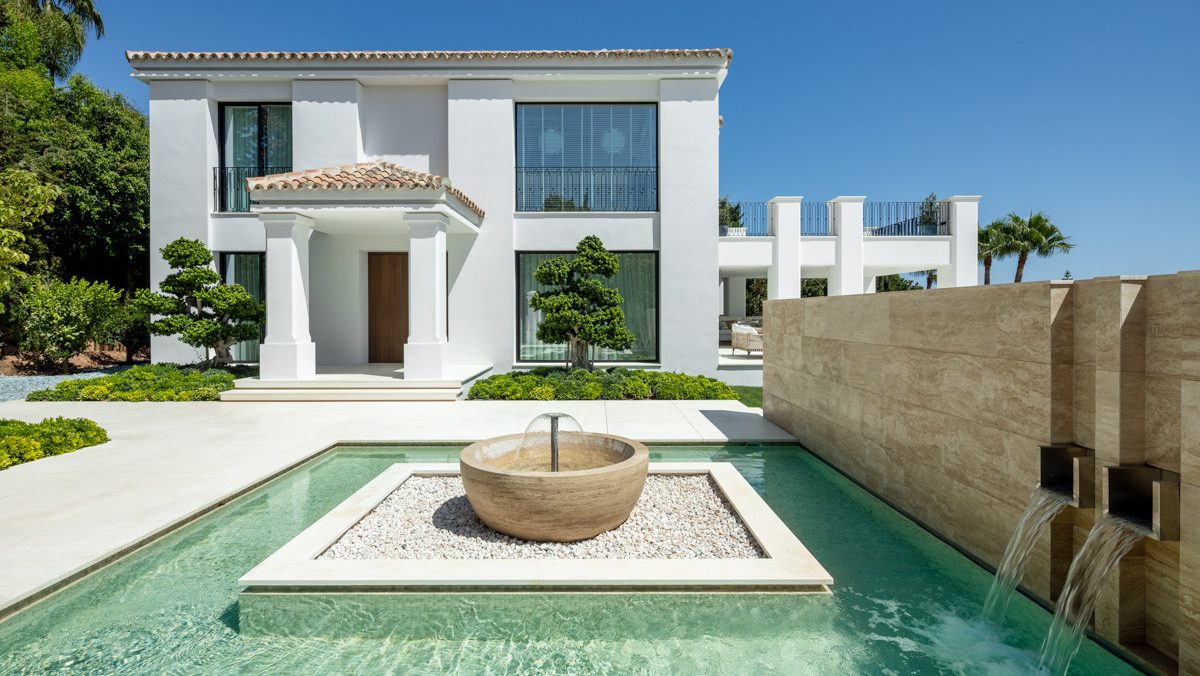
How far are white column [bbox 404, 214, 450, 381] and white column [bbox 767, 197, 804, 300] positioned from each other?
32.7 ft

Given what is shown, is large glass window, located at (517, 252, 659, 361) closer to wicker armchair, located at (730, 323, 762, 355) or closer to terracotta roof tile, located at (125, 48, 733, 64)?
wicker armchair, located at (730, 323, 762, 355)

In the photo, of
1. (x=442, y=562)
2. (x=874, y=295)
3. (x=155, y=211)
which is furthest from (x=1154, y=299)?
(x=155, y=211)

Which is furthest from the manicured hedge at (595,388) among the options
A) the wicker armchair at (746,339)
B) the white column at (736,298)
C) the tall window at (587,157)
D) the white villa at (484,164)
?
the white column at (736,298)

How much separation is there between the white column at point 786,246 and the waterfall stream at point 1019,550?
13.6m

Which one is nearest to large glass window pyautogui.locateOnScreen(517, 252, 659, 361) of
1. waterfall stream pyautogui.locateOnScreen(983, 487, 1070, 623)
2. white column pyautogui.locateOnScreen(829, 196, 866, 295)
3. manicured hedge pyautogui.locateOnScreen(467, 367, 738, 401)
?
manicured hedge pyautogui.locateOnScreen(467, 367, 738, 401)

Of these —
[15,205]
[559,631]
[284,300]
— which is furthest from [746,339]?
[15,205]

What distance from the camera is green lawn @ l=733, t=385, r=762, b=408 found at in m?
11.6

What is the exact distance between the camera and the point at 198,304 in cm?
1273

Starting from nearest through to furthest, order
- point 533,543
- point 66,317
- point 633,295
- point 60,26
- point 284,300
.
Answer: point 533,543 < point 284,300 < point 66,317 < point 633,295 < point 60,26

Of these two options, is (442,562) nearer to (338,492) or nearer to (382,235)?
(338,492)

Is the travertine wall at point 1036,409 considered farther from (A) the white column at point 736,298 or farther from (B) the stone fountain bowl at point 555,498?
(A) the white column at point 736,298

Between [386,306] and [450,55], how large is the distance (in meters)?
6.55

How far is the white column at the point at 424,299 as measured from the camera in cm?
1148

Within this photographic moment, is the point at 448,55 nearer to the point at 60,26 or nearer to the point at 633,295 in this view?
the point at 633,295
